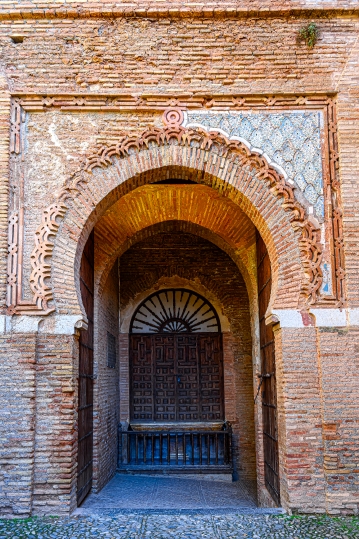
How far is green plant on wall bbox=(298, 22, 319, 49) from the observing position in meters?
5.94

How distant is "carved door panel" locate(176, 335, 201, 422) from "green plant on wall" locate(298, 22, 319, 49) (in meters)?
5.63

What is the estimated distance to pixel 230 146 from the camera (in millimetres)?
5887

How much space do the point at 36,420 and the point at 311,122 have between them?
4294 millimetres

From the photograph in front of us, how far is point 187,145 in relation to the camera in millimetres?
5934

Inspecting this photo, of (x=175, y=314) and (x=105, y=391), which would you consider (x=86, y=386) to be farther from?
(x=175, y=314)

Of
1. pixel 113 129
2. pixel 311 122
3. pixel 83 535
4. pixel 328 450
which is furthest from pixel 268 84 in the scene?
pixel 83 535

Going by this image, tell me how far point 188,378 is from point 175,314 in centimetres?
120

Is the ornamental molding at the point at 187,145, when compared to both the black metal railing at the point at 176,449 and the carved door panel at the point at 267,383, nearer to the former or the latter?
the carved door panel at the point at 267,383

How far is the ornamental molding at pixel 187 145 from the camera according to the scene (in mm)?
5578

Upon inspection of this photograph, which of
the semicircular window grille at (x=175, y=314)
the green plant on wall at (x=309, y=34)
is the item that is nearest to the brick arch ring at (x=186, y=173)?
the green plant on wall at (x=309, y=34)

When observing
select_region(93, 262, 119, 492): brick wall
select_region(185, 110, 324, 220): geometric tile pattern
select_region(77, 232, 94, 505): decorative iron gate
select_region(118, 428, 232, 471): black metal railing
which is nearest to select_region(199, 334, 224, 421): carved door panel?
select_region(118, 428, 232, 471): black metal railing

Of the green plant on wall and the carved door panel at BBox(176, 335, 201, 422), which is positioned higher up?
the green plant on wall

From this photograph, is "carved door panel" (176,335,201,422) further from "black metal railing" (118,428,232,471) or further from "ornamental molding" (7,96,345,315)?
"ornamental molding" (7,96,345,315)

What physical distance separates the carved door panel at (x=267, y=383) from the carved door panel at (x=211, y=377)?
282 cm
